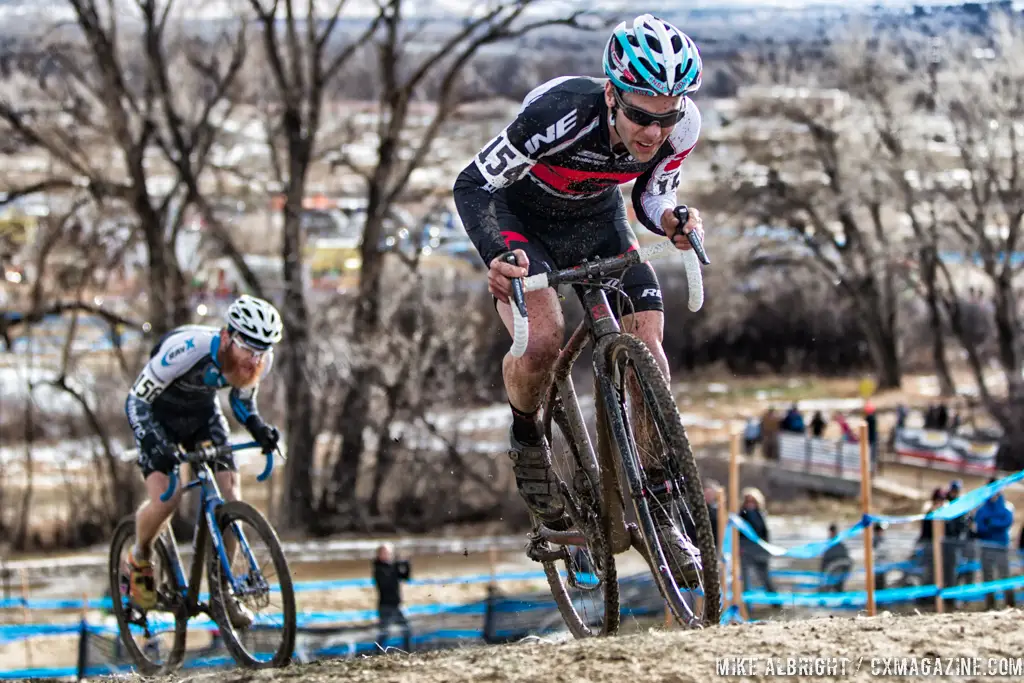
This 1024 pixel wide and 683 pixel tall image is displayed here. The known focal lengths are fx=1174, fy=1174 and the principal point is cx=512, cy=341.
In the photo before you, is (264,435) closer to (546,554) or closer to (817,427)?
(546,554)

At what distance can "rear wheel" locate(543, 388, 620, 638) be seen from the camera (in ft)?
18.2

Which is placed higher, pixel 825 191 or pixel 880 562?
pixel 825 191

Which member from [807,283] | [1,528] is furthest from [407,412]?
[807,283]

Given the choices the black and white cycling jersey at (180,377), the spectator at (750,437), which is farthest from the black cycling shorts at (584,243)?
the spectator at (750,437)

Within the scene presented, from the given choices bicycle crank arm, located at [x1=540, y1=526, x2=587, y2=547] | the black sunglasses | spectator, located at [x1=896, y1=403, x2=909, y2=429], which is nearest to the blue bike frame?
bicycle crank arm, located at [x1=540, y1=526, x2=587, y2=547]

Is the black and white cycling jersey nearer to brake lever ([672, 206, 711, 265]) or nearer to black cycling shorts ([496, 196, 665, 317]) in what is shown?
black cycling shorts ([496, 196, 665, 317])

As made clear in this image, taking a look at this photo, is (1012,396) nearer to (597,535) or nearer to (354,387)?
(354,387)

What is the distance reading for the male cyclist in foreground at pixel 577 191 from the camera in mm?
4914

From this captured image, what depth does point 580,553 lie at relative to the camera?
6.19 metres

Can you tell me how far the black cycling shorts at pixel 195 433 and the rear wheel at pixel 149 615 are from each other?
74 cm

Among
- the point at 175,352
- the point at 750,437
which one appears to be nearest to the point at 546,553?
the point at 175,352

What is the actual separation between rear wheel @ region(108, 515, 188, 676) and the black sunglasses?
4.83 m

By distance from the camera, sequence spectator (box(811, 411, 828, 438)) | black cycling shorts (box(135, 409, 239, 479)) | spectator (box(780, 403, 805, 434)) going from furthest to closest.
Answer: spectator (box(811, 411, 828, 438))
spectator (box(780, 403, 805, 434))
black cycling shorts (box(135, 409, 239, 479))

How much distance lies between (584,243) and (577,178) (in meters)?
0.39
